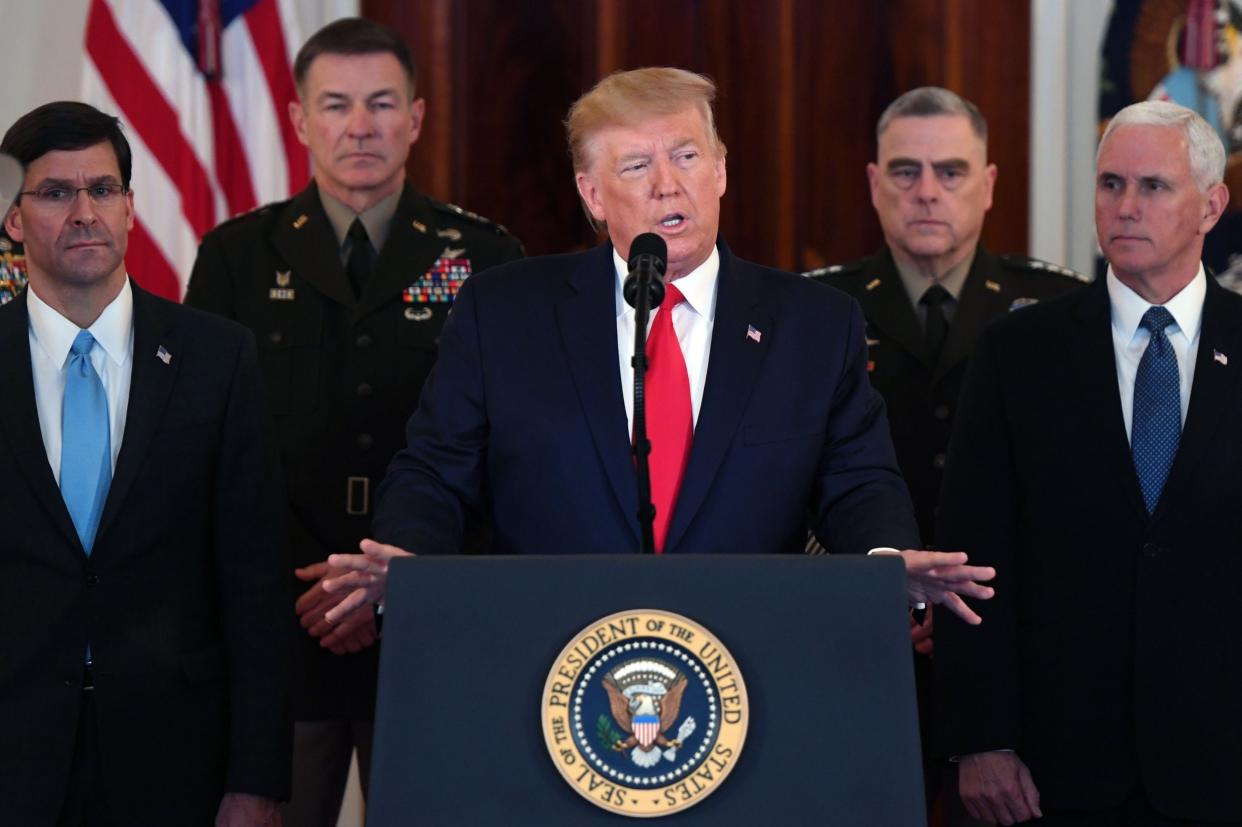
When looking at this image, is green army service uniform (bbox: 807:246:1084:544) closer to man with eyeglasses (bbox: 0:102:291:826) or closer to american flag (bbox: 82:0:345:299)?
man with eyeglasses (bbox: 0:102:291:826)

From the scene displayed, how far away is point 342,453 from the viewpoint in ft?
11.8

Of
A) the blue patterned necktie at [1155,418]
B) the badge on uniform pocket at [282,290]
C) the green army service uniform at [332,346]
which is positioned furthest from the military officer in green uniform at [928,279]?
the badge on uniform pocket at [282,290]

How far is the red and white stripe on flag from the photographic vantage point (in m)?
4.38

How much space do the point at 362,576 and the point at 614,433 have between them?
1.61ft

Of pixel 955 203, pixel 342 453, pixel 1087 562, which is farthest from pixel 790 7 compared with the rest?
pixel 1087 562

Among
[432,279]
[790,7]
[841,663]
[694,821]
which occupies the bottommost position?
[694,821]

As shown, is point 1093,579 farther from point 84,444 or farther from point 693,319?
point 84,444

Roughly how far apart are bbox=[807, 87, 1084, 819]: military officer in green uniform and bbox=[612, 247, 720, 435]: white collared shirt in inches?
45.1

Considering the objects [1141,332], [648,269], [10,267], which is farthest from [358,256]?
[648,269]

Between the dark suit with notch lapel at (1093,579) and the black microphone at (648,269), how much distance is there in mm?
1060

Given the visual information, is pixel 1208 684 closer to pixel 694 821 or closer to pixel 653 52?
pixel 694 821

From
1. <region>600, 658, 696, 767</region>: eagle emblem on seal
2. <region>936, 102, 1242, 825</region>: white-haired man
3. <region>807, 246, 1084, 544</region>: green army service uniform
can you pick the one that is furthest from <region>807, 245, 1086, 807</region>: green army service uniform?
<region>600, 658, 696, 767</region>: eagle emblem on seal

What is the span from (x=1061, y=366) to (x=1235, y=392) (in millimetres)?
278

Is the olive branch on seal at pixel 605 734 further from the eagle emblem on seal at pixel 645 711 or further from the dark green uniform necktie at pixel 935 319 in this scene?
the dark green uniform necktie at pixel 935 319
